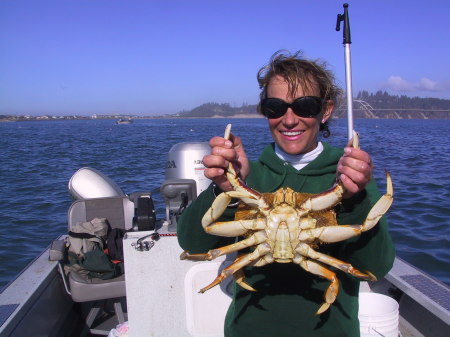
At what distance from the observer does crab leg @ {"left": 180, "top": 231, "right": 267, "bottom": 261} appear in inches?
91.1

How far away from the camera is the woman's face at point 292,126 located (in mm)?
2422

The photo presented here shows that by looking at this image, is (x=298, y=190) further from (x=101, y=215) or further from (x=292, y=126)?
(x=101, y=215)

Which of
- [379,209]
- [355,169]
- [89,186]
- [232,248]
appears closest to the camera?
[355,169]

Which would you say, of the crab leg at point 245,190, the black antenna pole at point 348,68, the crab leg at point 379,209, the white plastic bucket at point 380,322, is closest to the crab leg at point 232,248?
the crab leg at point 245,190

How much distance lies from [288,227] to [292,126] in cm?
56

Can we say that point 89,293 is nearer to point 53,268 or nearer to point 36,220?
point 53,268

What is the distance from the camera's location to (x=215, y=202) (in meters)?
2.24

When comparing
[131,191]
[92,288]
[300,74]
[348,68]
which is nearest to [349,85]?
[348,68]

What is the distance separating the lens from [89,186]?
20.5 ft

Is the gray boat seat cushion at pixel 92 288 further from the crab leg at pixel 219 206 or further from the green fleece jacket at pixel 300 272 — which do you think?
the crab leg at pixel 219 206

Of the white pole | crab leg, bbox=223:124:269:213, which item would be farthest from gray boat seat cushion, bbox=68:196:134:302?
crab leg, bbox=223:124:269:213

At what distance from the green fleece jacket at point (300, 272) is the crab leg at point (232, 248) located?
8cm

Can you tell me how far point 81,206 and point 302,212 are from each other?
11.8 ft

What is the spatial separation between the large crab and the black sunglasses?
1.17 feet
